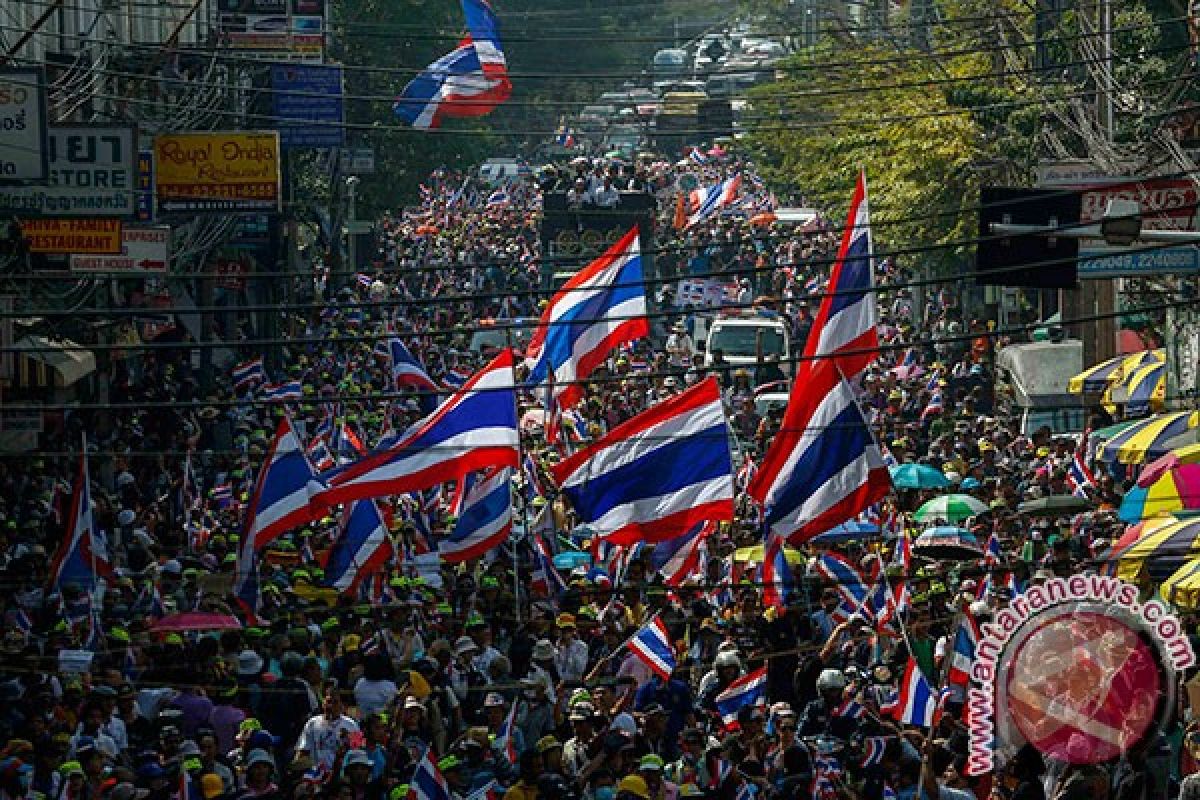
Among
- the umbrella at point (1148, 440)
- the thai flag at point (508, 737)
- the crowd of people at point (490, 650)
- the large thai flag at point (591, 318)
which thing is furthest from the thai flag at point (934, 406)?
the thai flag at point (508, 737)

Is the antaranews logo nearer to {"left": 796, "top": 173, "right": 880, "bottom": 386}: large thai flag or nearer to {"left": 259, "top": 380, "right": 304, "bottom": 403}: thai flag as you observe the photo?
{"left": 796, "top": 173, "right": 880, "bottom": 386}: large thai flag

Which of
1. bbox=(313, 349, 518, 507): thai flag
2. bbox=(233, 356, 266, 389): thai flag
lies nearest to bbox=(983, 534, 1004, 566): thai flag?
bbox=(313, 349, 518, 507): thai flag

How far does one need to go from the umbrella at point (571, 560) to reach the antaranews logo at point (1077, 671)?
981 cm

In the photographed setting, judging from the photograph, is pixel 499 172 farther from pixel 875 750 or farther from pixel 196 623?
pixel 875 750

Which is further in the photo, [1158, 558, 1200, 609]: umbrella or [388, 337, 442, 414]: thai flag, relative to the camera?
[388, 337, 442, 414]: thai flag

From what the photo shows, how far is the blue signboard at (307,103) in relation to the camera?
130 ft

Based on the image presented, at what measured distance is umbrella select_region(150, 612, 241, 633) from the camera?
1836cm

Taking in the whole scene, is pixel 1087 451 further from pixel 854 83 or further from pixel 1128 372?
pixel 854 83

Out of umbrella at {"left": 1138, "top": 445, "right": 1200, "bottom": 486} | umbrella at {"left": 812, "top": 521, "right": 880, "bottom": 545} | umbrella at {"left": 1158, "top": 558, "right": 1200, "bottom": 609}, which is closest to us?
umbrella at {"left": 1158, "top": 558, "right": 1200, "bottom": 609}

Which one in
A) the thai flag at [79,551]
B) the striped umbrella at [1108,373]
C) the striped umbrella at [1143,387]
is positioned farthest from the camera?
the striped umbrella at [1108,373]

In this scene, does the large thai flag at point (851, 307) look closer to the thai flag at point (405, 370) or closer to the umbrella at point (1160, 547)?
the umbrella at point (1160, 547)

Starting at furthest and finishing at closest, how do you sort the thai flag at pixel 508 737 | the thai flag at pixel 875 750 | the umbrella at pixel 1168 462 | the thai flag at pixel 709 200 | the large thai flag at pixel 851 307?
1. the thai flag at pixel 709 200
2. the umbrella at pixel 1168 462
3. the large thai flag at pixel 851 307
4. the thai flag at pixel 508 737
5. the thai flag at pixel 875 750

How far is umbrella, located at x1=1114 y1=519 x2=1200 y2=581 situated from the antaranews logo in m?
5.72

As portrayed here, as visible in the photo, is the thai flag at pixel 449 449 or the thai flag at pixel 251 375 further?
the thai flag at pixel 251 375
